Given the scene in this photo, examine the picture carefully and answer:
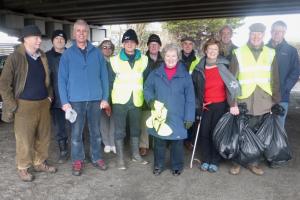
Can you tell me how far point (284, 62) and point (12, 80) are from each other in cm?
367

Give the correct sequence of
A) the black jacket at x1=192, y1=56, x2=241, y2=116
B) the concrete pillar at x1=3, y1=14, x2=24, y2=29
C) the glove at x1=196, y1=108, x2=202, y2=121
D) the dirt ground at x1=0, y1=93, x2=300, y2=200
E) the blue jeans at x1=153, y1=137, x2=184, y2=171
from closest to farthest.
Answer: the dirt ground at x1=0, y1=93, x2=300, y2=200 < the black jacket at x1=192, y1=56, x2=241, y2=116 < the blue jeans at x1=153, y1=137, x2=184, y2=171 < the glove at x1=196, y1=108, x2=202, y2=121 < the concrete pillar at x1=3, y1=14, x2=24, y2=29

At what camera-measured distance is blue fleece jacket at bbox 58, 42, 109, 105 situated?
435 centimetres

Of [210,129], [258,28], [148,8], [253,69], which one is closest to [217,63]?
[253,69]

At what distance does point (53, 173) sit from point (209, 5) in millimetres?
8187

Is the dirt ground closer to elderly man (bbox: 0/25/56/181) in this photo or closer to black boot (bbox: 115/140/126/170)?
black boot (bbox: 115/140/126/170)

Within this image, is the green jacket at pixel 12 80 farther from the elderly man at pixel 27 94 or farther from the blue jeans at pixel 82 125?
the blue jeans at pixel 82 125

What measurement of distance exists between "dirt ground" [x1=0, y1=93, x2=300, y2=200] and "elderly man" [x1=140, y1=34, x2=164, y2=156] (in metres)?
0.51

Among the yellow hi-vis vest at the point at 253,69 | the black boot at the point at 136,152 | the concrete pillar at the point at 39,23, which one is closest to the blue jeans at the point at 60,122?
the black boot at the point at 136,152

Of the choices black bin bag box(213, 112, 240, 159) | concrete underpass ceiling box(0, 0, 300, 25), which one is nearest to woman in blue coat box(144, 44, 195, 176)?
black bin bag box(213, 112, 240, 159)

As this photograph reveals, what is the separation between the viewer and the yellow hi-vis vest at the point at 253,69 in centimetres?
444

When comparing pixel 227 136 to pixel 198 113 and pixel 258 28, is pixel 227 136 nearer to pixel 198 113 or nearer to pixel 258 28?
pixel 198 113

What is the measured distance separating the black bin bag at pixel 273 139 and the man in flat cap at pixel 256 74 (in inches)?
6.7

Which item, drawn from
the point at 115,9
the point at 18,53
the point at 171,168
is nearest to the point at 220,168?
the point at 171,168

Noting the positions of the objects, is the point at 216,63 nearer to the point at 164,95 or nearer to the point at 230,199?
the point at 164,95
